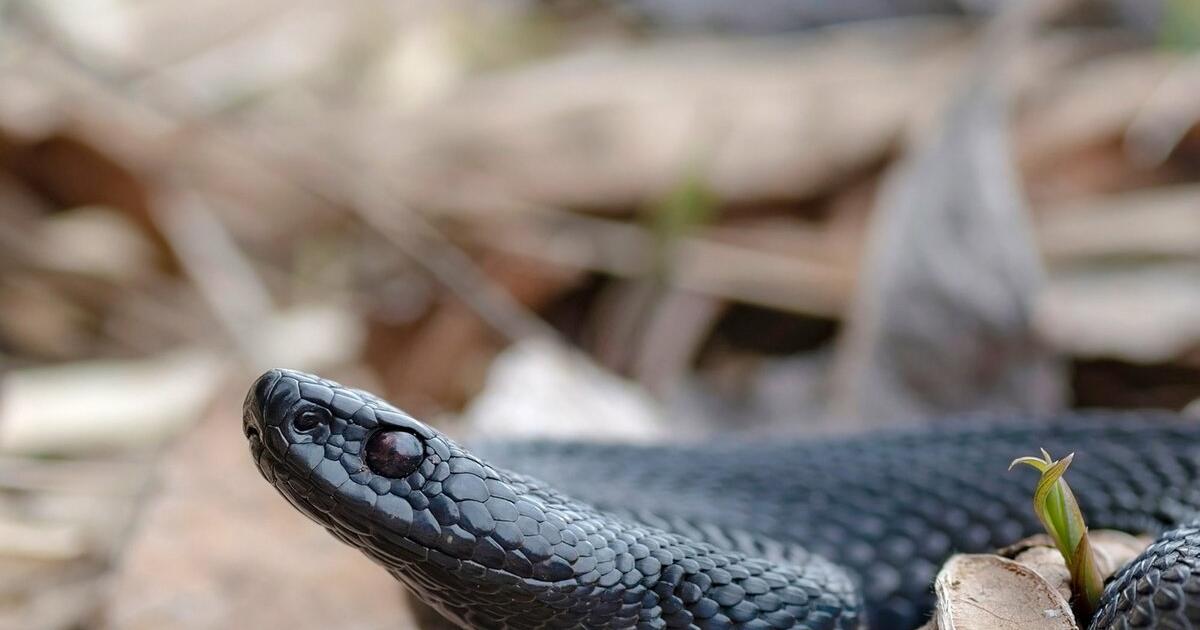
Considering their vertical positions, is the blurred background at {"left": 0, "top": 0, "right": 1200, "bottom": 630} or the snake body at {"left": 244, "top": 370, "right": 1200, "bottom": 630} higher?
the blurred background at {"left": 0, "top": 0, "right": 1200, "bottom": 630}

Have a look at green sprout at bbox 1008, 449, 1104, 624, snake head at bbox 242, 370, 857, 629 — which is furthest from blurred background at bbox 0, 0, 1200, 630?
green sprout at bbox 1008, 449, 1104, 624

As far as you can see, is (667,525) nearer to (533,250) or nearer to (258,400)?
(258,400)

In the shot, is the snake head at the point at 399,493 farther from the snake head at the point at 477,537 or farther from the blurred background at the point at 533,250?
the blurred background at the point at 533,250

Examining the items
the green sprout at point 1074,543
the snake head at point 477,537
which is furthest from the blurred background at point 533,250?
the green sprout at point 1074,543

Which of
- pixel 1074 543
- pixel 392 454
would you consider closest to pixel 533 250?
pixel 392 454

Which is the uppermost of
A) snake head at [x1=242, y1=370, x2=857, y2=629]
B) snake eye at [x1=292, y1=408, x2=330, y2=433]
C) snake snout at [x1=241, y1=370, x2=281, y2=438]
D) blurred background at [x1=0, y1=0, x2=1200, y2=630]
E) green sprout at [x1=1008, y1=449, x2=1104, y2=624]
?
blurred background at [x1=0, y1=0, x2=1200, y2=630]

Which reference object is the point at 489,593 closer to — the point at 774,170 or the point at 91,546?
the point at 91,546

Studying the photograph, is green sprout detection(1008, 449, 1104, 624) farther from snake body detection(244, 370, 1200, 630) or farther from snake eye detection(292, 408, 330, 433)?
snake eye detection(292, 408, 330, 433)
